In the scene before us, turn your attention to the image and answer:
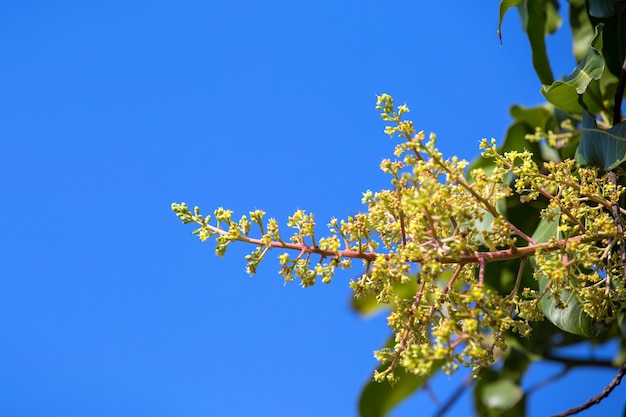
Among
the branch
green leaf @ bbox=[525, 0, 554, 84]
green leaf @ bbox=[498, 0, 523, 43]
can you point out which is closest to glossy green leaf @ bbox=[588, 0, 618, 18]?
green leaf @ bbox=[525, 0, 554, 84]

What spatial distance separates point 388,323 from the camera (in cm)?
202

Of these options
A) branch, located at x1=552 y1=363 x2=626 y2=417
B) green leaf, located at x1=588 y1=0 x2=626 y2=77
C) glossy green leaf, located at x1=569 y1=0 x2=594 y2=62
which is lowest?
branch, located at x1=552 y1=363 x2=626 y2=417

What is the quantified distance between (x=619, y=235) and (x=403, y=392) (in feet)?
8.56

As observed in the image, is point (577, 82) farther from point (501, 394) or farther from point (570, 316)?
point (501, 394)

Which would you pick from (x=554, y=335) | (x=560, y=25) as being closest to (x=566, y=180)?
(x=554, y=335)

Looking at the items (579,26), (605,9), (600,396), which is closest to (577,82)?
(605,9)

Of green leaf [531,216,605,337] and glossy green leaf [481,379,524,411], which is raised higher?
glossy green leaf [481,379,524,411]

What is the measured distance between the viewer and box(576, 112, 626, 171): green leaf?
8.05 feet

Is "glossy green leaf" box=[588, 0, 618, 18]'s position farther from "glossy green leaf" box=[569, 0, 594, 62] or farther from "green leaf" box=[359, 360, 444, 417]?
"green leaf" box=[359, 360, 444, 417]

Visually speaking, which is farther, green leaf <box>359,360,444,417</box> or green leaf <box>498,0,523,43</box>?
green leaf <box>359,360,444,417</box>

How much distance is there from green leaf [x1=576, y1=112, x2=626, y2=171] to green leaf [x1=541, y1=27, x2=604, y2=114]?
115 millimetres

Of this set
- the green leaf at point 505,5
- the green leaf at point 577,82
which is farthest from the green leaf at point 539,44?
the green leaf at point 505,5

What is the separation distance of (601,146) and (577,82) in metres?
0.24

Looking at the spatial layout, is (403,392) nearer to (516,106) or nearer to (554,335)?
(554,335)
